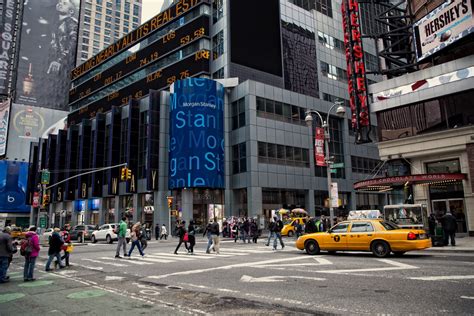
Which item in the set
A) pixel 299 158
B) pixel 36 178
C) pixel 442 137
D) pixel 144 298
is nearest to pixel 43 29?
pixel 36 178

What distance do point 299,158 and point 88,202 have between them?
31.7 meters

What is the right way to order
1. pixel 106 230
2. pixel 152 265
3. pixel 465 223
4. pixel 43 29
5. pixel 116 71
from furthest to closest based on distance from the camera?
pixel 43 29
pixel 116 71
pixel 106 230
pixel 465 223
pixel 152 265

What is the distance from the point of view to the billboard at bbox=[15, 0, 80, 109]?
90.9 m

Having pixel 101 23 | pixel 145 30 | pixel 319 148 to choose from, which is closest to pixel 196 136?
pixel 319 148

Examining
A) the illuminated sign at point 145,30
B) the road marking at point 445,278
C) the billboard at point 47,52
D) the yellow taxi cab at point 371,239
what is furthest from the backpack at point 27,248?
the billboard at point 47,52

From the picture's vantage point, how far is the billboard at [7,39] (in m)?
89.5

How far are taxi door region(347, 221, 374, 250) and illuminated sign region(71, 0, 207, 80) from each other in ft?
142

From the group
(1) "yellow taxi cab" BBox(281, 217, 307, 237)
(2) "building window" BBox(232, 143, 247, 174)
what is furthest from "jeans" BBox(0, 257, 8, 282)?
(2) "building window" BBox(232, 143, 247, 174)

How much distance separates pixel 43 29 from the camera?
95.4m

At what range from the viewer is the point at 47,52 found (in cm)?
9506

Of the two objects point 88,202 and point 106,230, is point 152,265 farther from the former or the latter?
point 88,202

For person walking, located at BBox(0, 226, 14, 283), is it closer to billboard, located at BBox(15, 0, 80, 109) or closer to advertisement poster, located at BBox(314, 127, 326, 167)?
advertisement poster, located at BBox(314, 127, 326, 167)

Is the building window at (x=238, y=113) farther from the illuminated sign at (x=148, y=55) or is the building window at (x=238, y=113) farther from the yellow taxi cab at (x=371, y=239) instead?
the yellow taxi cab at (x=371, y=239)

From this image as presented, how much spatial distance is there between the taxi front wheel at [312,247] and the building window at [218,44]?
36.0 metres
